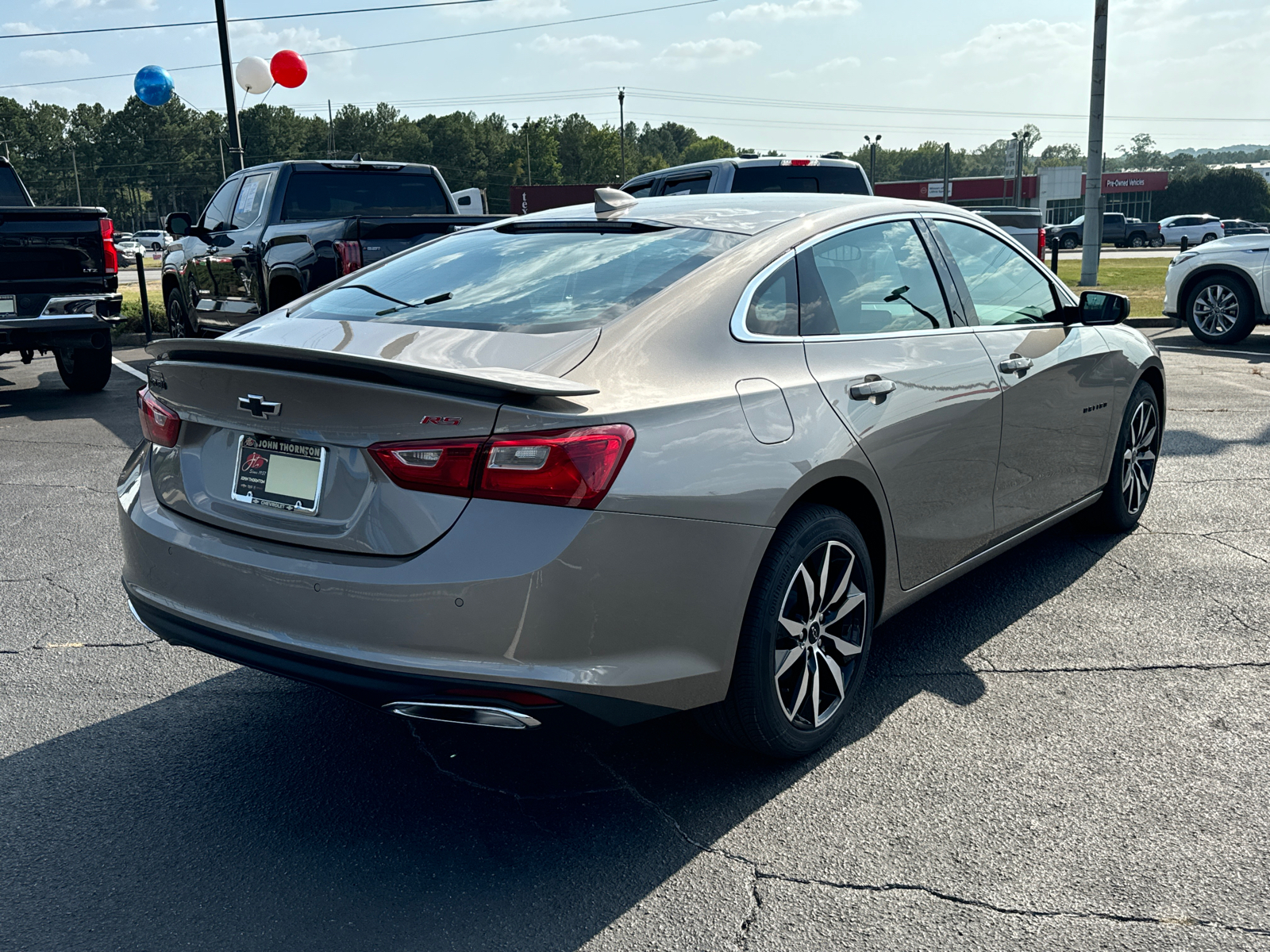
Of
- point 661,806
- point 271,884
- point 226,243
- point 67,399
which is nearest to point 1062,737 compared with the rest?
point 661,806

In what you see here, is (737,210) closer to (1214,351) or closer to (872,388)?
(872,388)

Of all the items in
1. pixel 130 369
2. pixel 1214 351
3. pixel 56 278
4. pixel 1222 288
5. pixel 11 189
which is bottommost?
pixel 1214 351

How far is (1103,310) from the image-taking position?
15.3 ft

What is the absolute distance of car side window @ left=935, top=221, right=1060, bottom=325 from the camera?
4.20 metres

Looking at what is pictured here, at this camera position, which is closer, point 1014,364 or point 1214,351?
point 1014,364

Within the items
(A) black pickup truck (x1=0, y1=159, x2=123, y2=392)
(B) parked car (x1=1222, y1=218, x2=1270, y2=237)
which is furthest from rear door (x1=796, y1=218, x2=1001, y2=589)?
(B) parked car (x1=1222, y1=218, x2=1270, y2=237)

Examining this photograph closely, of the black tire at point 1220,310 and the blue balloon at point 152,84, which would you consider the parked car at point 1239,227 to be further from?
the blue balloon at point 152,84

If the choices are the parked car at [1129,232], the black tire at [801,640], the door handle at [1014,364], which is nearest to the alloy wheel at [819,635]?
the black tire at [801,640]

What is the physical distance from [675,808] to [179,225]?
9300 mm

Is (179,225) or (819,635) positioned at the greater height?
(179,225)

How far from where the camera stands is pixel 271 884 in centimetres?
265

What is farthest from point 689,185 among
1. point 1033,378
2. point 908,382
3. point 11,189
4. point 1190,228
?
point 1190,228

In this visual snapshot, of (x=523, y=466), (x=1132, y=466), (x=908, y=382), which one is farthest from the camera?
(x=1132, y=466)

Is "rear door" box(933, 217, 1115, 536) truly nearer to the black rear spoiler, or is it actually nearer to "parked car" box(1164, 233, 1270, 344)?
the black rear spoiler
